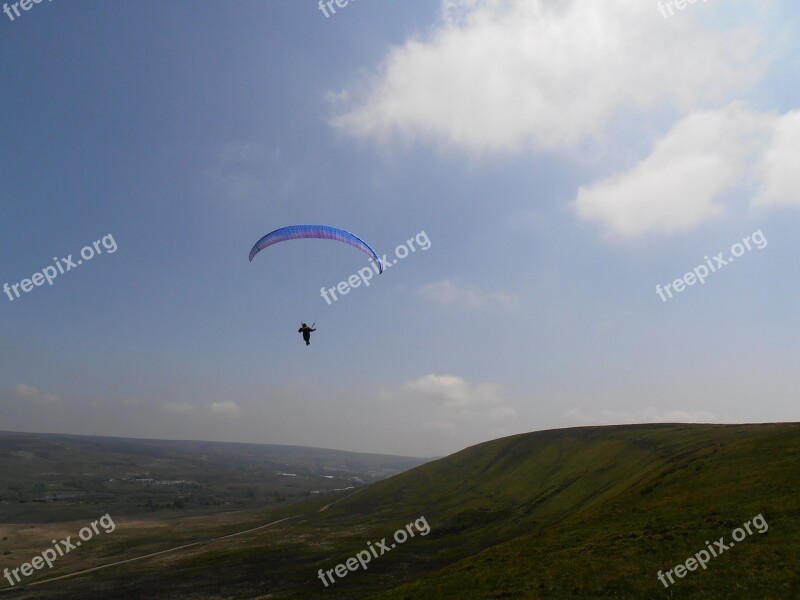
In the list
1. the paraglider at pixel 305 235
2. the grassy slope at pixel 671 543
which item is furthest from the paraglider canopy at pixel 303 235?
the grassy slope at pixel 671 543

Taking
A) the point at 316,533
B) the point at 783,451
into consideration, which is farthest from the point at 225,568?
the point at 783,451

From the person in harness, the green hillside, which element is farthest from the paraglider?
the green hillside

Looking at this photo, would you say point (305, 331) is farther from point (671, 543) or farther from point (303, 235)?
point (671, 543)

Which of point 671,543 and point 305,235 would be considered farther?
point 305,235

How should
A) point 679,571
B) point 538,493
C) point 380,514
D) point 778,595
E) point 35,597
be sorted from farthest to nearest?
1. point 380,514
2. point 538,493
3. point 35,597
4. point 679,571
5. point 778,595

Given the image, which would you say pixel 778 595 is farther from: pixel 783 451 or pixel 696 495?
pixel 783 451

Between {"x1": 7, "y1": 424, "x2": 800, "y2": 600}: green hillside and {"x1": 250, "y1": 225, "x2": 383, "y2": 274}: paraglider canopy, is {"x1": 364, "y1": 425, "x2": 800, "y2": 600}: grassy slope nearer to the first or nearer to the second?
{"x1": 7, "y1": 424, "x2": 800, "y2": 600}: green hillside

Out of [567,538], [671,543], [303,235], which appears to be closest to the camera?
[671,543]

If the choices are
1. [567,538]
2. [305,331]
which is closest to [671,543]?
[567,538]
